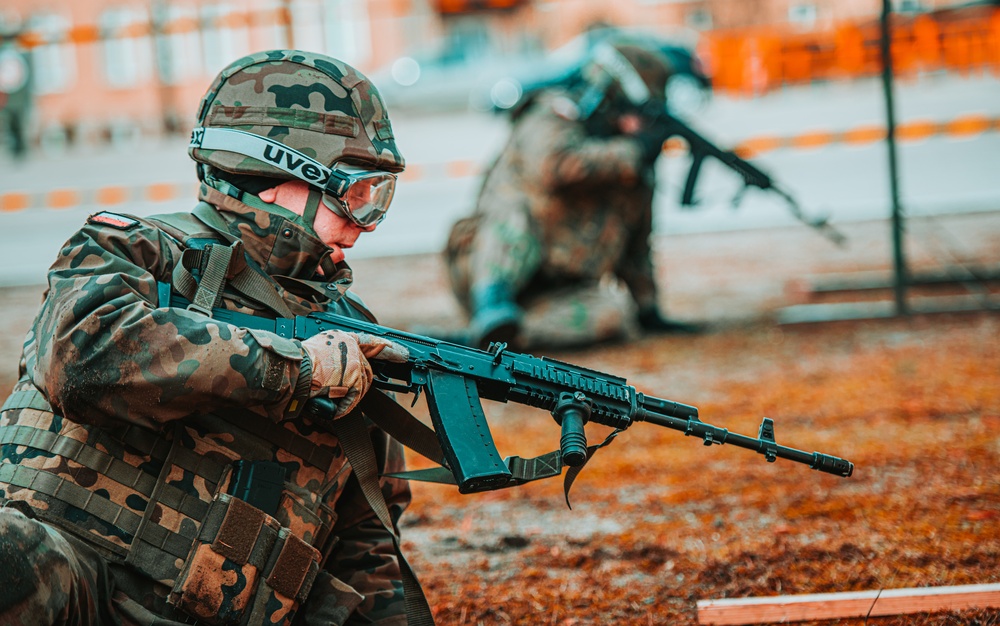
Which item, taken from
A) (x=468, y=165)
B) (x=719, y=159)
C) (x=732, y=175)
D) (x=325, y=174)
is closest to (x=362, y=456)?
(x=325, y=174)

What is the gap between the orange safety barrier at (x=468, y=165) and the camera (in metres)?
16.4

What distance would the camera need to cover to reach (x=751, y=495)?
4.54m

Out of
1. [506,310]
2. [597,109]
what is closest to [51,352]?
[506,310]

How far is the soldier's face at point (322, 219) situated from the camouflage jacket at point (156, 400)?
4cm

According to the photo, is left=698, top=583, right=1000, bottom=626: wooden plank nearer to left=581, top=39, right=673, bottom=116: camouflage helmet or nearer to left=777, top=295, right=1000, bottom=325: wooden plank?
left=581, top=39, right=673, bottom=116: camouflage helmet

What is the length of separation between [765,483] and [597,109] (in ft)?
11.9

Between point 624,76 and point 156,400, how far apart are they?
584 cm

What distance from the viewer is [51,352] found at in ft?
7.14

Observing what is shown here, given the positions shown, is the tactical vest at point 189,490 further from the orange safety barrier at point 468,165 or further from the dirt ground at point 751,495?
the orange safety barrier at point 468,165

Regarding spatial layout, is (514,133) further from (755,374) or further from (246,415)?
(246,415)

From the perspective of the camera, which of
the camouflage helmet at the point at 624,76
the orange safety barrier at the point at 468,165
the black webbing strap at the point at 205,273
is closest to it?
the black webbing strap at the point at 205,273

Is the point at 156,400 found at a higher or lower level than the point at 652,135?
higher

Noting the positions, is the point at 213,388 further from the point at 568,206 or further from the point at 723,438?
the point at 568,206

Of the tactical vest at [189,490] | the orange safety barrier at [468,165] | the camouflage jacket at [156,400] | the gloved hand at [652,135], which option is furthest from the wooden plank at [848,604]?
the orange safety barrier at [468,165]
